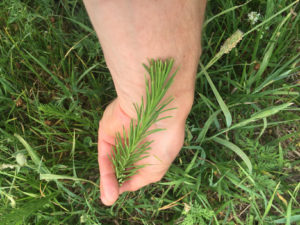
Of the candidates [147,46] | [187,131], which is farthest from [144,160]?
[147,46]

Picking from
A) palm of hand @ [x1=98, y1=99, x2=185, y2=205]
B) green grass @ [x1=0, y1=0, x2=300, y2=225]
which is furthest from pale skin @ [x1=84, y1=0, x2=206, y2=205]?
green grass @ [x1=0, y1=0, x2=300, y2=225]

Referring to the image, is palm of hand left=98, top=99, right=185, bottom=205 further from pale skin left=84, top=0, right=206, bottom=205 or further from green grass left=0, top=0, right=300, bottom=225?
green grass left=0, top=0, right=300, bottom=225

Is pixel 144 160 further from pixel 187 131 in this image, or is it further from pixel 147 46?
pixel 147 46

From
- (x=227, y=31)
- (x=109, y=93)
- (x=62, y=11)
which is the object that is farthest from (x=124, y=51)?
(x=62, y=11)

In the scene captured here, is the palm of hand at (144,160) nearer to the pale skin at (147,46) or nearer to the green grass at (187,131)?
the pale skin at (147,46)

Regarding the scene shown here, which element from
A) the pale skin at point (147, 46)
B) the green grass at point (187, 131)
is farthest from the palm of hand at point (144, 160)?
the green grass at point (187, 131)

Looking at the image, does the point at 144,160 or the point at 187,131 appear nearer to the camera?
the point at 144,160

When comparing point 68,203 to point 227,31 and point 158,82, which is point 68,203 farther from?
point 227,31
